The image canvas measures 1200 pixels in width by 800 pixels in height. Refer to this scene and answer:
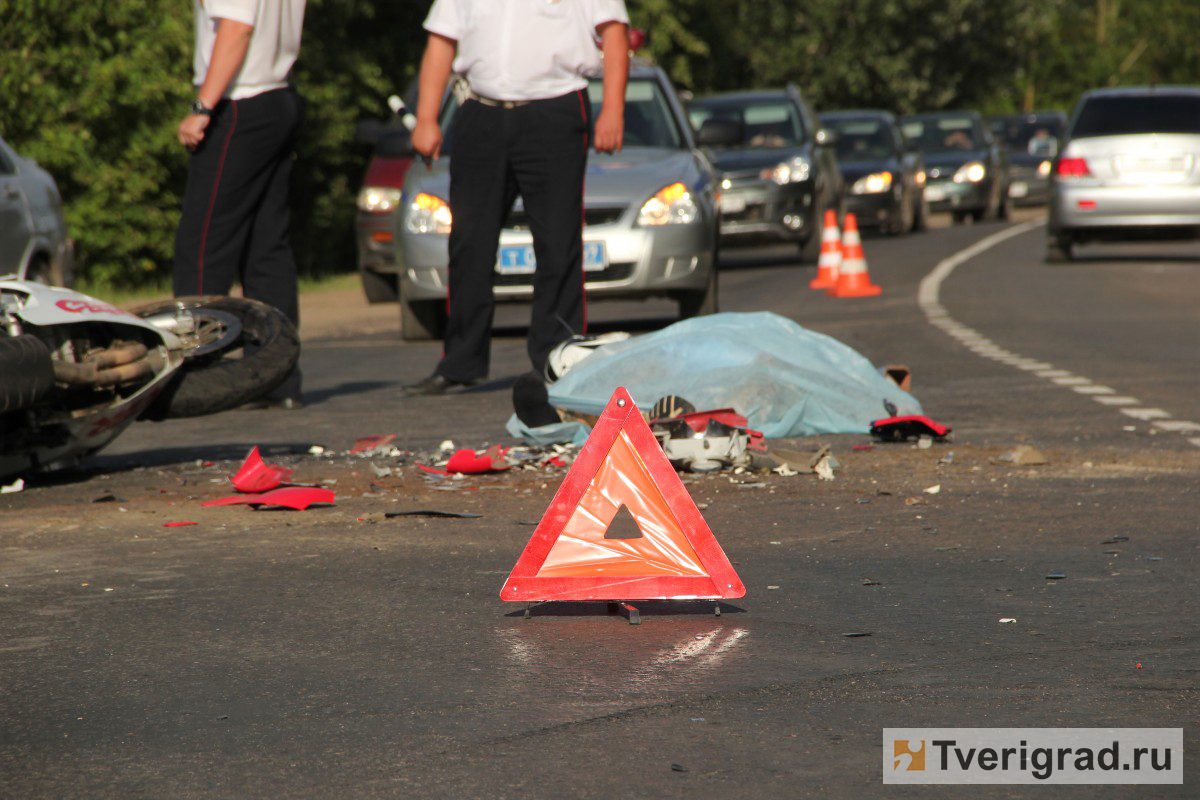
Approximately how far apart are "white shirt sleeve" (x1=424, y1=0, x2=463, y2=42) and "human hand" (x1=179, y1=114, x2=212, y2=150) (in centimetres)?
112

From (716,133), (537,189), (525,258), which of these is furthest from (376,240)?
(537,189)

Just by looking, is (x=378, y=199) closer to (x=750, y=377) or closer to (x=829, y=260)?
(x=829, y=260)

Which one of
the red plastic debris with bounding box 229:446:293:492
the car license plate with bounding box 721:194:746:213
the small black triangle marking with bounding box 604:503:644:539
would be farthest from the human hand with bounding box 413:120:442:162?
the car license plate with bounding box 721:194:746:213

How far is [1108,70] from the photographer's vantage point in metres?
75.2

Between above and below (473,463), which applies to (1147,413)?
below

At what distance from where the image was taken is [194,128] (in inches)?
339

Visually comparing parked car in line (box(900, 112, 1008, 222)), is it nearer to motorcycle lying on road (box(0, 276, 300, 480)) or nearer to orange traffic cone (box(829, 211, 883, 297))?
orange traffic cone (box(829, 211, 883, 297))

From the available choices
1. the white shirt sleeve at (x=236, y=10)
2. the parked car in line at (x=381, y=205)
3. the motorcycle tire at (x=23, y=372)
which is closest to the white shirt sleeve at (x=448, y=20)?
the white shirt sleeve at (x=236, y=10)

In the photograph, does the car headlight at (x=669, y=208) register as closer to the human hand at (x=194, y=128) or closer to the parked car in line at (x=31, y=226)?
the parked car in line at (x=31, y=226)

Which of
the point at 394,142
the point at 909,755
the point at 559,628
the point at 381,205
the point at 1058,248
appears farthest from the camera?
the point at 1058,248

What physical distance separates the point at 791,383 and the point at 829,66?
1729 inches

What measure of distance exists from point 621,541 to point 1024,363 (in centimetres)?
669

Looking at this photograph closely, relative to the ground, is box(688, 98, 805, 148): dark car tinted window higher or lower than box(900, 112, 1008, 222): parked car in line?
higher

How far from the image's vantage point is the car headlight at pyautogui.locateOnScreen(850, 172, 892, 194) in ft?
96.7
